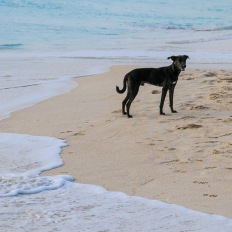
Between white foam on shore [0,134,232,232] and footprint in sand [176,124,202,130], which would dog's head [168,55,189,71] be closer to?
footprint in sand [176,124,202,130]

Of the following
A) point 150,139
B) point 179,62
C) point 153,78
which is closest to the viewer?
point 150,139

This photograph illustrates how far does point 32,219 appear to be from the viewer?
4902 mm

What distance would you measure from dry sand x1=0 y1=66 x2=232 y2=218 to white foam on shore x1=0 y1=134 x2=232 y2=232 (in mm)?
228

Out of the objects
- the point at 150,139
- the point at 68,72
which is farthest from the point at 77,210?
the point at 68,72

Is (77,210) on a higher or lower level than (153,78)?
lower

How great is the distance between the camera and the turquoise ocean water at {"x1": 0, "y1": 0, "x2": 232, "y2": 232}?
4922 mm

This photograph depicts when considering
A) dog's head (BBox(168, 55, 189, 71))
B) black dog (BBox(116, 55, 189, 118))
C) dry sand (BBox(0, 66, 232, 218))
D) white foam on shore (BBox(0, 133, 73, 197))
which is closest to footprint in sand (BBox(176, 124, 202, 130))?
dry sand (BBox(0, 66, 232, 218))

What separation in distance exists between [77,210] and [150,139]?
3.03 meters

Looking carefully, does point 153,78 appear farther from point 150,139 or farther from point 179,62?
point 150,139

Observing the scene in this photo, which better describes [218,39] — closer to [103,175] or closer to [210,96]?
[210,96]

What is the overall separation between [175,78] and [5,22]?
97.1 ft

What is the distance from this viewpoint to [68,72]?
54.8ft

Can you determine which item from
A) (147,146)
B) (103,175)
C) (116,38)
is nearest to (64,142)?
(147,146)

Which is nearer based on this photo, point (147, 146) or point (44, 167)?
point (44, 167)
